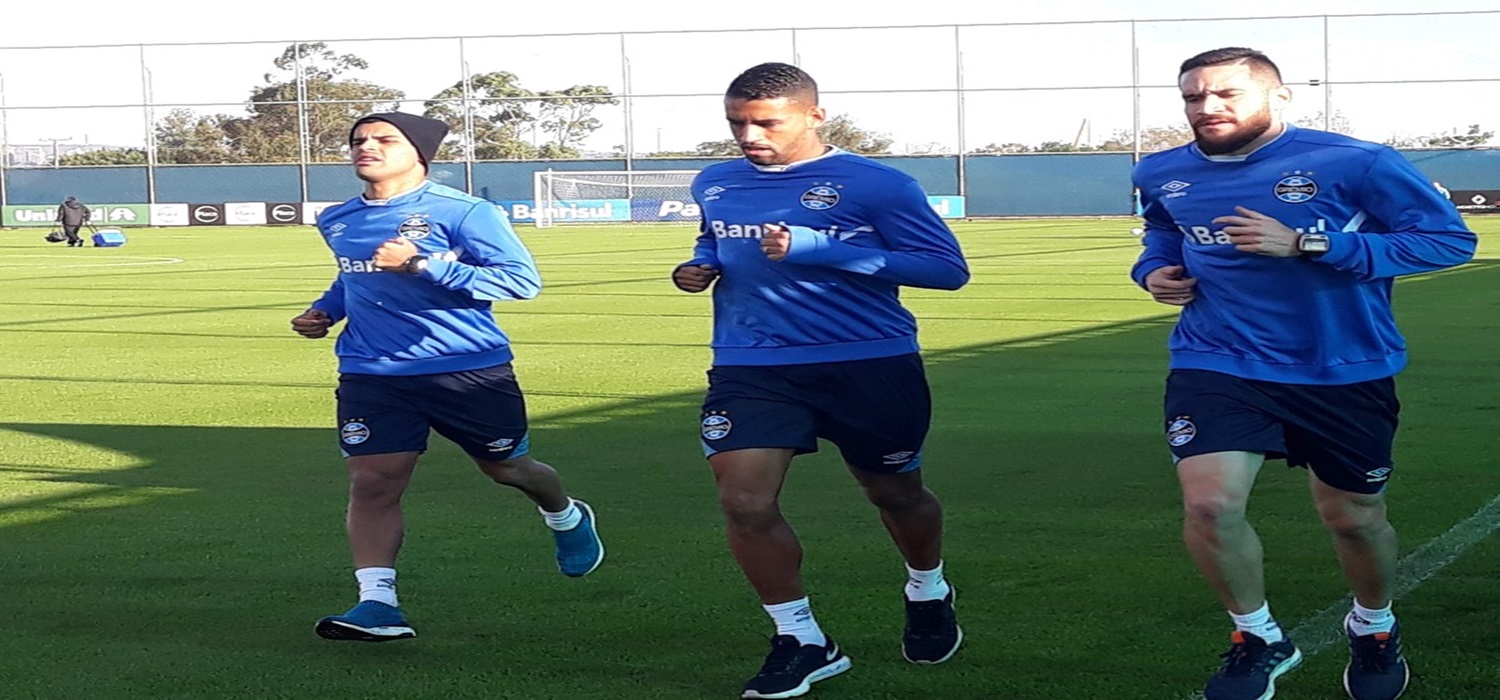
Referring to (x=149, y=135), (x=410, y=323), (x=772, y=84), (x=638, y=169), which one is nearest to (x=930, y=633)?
(x=772, y=84)

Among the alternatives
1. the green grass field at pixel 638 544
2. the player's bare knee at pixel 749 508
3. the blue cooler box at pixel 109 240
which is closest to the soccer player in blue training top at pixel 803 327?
the player's bare knee at pixel 749 508

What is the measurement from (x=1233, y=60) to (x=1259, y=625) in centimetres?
142

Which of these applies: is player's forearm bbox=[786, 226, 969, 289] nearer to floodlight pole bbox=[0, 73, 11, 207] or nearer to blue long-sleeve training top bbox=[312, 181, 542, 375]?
blue long-sleeve training top bbox=[312, 181, 542, 375]

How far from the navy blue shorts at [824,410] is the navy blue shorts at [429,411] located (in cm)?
106

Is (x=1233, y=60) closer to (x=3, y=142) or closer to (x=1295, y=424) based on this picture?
(x=1295, y=424)

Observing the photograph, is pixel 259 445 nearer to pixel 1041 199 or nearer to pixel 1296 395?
pixel 1296 395

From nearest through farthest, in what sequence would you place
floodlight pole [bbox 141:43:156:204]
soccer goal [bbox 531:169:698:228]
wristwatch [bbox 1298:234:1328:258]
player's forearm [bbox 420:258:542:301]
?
wristwatch [bbox 1298:234:1328:258] < player's forearm [bbox 420:258:542:301] < soccer goal [bbox 531:169:698:228] < floodlight pole [bbox 141:43:156:204]

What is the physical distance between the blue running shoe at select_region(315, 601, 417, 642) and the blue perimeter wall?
5272 cm

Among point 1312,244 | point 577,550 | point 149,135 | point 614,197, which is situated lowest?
point 577,550

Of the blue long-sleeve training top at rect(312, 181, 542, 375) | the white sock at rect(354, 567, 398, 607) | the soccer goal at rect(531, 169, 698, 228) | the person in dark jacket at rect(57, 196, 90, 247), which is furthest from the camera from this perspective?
the soccer goal at rect(531, 169, 698, 228)

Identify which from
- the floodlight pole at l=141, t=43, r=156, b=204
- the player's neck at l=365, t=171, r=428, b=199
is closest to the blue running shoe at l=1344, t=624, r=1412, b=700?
the player's neck at l=365, t=171, r=428, b=199

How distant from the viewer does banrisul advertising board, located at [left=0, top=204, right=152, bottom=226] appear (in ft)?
206

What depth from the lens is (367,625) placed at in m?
5.78

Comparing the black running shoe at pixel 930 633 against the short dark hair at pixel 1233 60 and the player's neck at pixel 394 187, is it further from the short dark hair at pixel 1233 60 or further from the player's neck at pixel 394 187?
the player's neck at pixel 394 187
